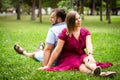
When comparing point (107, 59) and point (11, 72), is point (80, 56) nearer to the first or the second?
point (11, 72)

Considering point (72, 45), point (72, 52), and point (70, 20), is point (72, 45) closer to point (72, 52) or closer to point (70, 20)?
point (72, 52)

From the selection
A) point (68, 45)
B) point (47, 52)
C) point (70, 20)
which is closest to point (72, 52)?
point (68, 45)

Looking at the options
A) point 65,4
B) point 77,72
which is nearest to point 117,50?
point 77,72

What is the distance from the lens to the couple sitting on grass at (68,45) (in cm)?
772

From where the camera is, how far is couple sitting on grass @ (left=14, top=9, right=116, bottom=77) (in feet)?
25.3

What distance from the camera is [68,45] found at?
7973 mm

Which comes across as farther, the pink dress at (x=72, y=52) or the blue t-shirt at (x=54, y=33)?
the blue t-shirt at (x=54, y=33)

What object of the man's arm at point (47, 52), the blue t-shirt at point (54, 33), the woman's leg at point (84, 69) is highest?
the blue t-shirt at point (54, 33)

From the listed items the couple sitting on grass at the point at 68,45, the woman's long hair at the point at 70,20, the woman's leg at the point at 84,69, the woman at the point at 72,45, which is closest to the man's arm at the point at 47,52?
the couple sitting on grass at the point at 68,45

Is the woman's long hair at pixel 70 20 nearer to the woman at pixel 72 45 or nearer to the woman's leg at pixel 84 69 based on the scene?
the woman at pixel 72 45

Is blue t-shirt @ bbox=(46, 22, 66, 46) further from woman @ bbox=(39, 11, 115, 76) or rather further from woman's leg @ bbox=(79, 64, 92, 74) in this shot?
woman's leg @ bbox=(79, 64, 92, 74)

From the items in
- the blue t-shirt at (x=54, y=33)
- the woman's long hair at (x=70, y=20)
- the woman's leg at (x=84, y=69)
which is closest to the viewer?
the woman's leg at (x=84, y=69)

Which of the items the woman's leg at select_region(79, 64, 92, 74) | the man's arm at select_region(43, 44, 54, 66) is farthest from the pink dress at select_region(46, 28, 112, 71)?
the man's arm at select_region(43, 44, 54, 66)

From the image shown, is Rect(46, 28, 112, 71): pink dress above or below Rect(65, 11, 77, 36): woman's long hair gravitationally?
below
